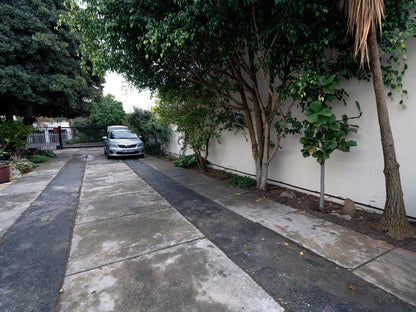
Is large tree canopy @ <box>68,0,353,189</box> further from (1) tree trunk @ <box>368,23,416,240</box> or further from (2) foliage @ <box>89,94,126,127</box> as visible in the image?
(2) foliage @ <box>89,94,126,127</box>

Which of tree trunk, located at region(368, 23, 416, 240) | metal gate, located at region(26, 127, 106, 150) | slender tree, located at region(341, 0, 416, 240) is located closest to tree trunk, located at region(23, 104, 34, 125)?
metal gate, located at region(26, 127, 106, 150)

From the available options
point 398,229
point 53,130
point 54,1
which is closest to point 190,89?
point 398,229

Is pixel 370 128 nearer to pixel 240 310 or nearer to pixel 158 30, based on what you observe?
pixel 240 310

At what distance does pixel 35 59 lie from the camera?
336 inches

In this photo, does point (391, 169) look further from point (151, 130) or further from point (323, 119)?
point (151, 130)

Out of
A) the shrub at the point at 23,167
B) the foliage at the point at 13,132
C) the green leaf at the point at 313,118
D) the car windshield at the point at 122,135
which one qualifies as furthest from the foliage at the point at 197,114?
the foliage at the point at 13,132

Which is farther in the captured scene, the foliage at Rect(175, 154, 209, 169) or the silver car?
the silver car

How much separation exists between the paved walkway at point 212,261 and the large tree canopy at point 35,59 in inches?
242

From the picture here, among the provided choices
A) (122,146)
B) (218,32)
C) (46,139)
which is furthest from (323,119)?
(46,139)

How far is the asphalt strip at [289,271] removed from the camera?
5.72ft

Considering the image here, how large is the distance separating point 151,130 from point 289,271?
10.7 metres

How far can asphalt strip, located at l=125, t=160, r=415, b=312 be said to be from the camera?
5.72ft

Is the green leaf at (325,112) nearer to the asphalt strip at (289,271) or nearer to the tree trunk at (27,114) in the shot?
the asphalt strip at (289,271)

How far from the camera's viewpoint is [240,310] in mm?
1672
